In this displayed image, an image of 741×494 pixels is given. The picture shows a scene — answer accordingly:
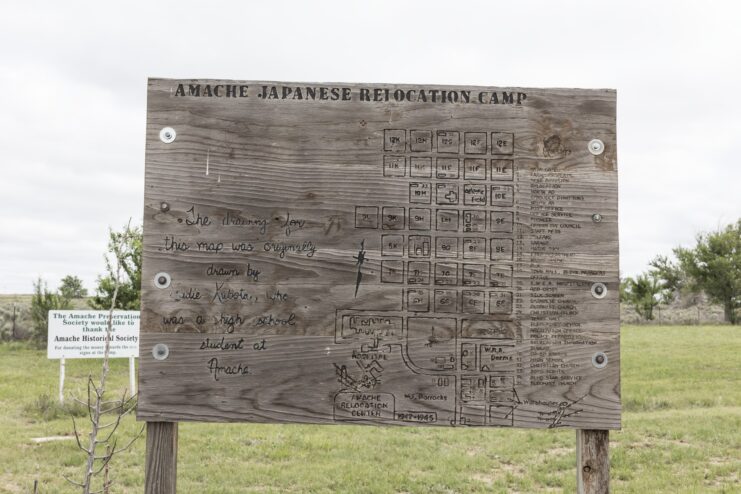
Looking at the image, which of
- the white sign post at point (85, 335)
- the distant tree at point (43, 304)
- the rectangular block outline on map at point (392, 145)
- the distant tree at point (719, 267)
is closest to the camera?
the rectangular block outline on map at point (392, 145)

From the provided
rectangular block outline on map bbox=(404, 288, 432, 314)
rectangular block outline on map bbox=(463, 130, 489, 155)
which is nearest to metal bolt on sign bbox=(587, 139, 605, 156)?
rectangular block outline on map bbox=(463, 130, 489, 155)

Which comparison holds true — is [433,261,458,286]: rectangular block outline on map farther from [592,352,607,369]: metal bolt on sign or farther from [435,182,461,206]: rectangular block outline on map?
[592,352,607,369]: metal bolt on sign

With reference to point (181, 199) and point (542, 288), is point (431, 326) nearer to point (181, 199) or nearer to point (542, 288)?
point (542, 288)

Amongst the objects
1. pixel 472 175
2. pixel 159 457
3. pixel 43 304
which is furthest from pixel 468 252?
pixel 43 304

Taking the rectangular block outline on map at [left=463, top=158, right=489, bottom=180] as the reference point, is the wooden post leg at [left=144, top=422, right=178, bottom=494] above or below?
below

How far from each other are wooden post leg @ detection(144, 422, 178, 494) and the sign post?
2 centimetres

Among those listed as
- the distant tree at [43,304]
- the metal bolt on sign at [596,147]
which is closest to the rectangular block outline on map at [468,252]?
the metal bolt on sign at [596,147]

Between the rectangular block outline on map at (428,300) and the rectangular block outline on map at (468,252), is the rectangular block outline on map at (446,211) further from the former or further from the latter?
the rectangular block outline on map at (428,300)

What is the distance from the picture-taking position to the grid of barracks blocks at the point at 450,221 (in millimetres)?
3736

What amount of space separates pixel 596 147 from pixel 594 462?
185cm

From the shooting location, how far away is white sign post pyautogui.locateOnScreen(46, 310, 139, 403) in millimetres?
13422

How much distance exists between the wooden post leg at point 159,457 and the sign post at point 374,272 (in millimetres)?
17

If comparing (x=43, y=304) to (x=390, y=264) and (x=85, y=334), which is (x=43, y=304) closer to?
(x=85, y=334)

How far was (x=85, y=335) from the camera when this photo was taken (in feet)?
44.8
